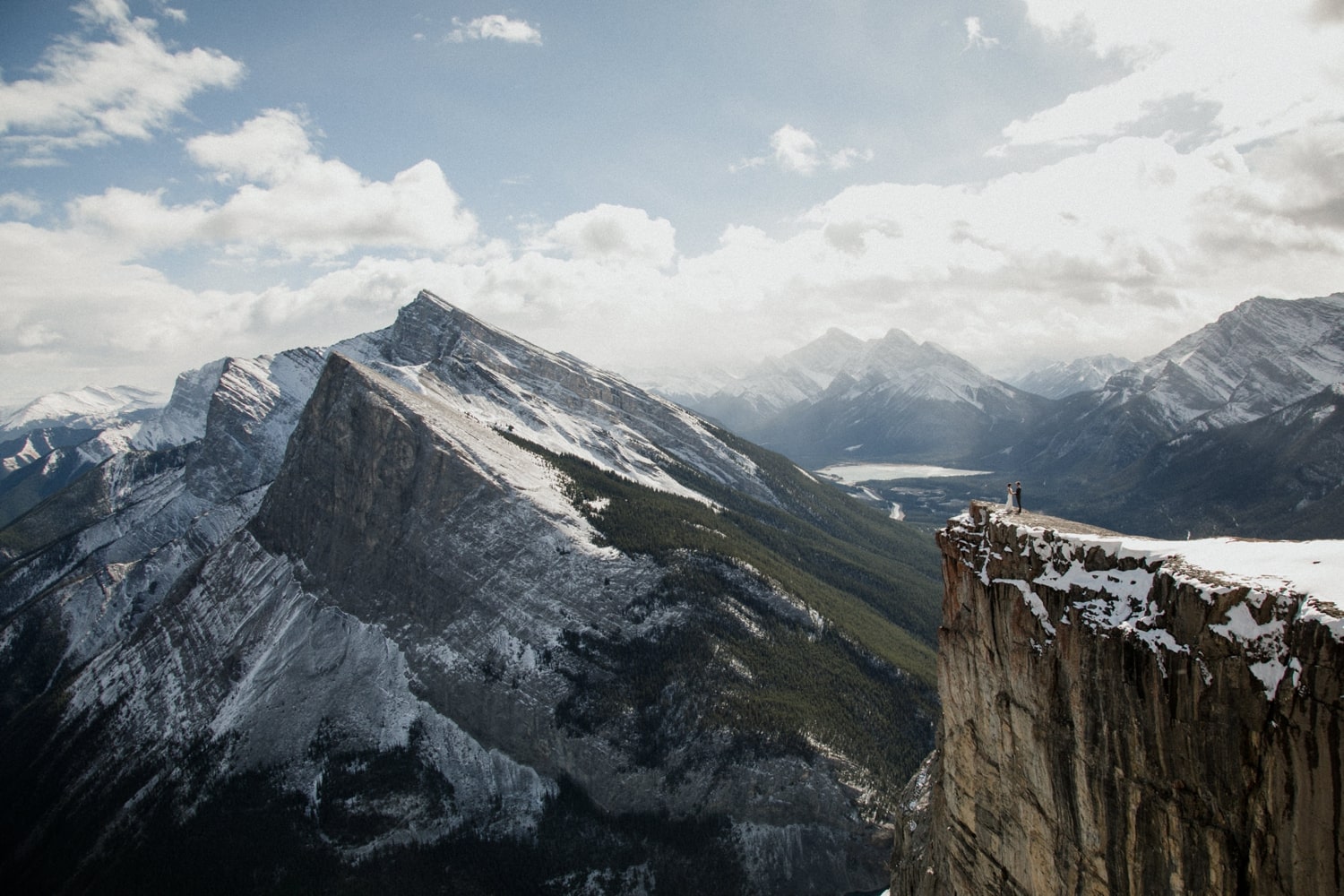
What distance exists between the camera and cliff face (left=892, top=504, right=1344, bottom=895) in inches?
958

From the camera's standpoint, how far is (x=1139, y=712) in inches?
1148

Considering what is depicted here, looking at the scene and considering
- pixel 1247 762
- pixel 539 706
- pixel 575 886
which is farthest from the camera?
pixel 539 706

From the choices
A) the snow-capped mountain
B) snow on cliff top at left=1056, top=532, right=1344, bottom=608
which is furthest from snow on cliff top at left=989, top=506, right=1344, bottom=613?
the snow-capped mountain

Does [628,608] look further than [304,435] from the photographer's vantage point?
No

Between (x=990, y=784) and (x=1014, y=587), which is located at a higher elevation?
(x=1014, y=587)

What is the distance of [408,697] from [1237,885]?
431 feet

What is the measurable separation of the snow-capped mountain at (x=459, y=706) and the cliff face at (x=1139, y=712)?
82871 mm

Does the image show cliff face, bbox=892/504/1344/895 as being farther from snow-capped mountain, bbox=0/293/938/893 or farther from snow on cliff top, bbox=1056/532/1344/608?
snow-capped mountain, bbox=0/293/938/893

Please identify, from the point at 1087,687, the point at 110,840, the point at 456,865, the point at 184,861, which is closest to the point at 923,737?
the point at 456,865

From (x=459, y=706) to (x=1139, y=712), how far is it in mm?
122101

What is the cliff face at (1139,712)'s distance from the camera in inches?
958

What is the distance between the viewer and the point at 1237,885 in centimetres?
2639

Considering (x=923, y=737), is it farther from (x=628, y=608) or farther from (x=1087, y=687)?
(x=1087, y=687)

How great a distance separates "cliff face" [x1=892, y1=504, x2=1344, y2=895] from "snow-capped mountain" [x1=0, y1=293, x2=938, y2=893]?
82.9 m
